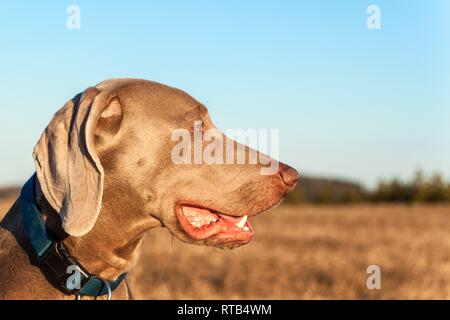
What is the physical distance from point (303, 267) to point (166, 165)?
566 cm

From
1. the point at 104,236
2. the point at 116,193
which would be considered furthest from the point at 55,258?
the point at 116,193

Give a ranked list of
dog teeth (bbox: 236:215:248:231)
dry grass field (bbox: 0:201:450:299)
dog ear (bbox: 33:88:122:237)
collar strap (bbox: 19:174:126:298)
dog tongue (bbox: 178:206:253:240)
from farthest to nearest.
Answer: dry grass field (bbox: 0:201:450:299) < dog teeth (bbox: 236:215:248:231) < dog tongue (bbox: 178:206:253:240) < collar strap (bbox: 19:174:126:298) < dog ear (bbox: 33:88:122:237)

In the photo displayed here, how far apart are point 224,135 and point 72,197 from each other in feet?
3.25

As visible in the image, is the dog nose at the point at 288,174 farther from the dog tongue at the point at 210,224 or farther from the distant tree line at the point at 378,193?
the distant tree line at the point at 378,193

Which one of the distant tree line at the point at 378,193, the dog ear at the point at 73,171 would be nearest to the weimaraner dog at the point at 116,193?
the dog ear at the point at 73,171

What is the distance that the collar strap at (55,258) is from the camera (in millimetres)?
3752

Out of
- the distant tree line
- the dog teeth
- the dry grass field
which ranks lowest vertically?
the distant tree line

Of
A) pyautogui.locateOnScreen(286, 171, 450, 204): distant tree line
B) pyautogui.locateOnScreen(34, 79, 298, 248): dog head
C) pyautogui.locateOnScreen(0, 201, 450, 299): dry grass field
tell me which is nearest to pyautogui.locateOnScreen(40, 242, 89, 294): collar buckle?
pyautogui.locateOnScreen(34, 79, 298, 248): dog head

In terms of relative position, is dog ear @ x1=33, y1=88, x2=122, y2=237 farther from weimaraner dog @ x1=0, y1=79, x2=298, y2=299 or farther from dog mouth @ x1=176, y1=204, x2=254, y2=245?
dog mouth @ x1=176, y1=204, x2=254, y2=245

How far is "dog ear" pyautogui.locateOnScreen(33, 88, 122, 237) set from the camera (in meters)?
3.57

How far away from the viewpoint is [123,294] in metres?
4.21

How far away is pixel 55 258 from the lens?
376cm

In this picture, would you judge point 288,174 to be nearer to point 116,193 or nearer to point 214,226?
point 214,226

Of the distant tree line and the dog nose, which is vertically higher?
the dog nose
